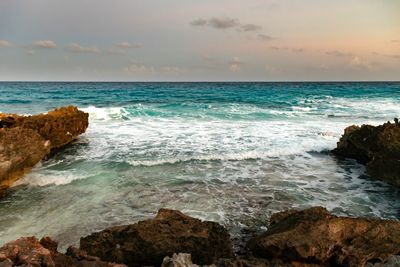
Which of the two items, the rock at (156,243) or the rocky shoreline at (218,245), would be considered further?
the rock at (156,243)

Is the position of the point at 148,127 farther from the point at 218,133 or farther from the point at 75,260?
the point at 75,260

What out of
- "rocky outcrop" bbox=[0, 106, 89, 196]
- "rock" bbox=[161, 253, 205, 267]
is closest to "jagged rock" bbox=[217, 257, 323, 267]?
"rock" bbox=[161, 253, 205, 267]

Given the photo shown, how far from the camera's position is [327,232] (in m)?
5.68

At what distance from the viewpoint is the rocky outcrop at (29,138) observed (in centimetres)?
990

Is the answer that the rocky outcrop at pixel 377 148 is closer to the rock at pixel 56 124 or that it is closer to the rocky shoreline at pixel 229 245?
the rocky shoreline at pixel 229 245

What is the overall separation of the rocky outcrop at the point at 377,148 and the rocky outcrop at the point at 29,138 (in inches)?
394

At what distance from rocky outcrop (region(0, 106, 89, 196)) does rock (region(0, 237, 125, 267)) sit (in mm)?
5318

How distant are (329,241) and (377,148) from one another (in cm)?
702

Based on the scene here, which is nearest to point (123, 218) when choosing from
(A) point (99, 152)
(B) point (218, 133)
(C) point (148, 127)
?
(A) point (99, 152)

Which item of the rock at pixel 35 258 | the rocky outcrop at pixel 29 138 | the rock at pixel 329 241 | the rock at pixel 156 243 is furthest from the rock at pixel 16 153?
the rock at pixel 329 241

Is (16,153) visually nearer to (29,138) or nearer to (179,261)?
(29,138)

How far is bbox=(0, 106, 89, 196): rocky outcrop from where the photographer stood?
9904 millimetres

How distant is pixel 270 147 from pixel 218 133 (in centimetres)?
442

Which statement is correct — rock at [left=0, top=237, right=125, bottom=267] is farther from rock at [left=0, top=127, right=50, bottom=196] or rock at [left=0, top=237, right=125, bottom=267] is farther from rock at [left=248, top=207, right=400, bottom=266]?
rock at [left=0, top=127, right=50, bottom=196]
